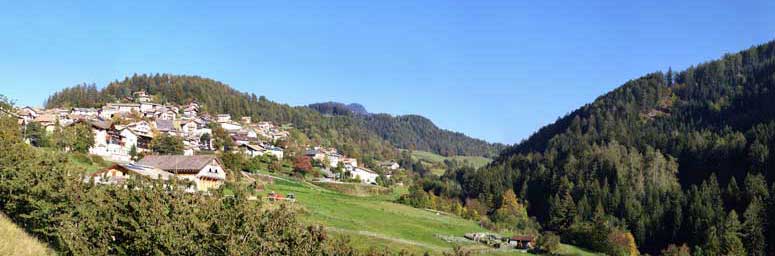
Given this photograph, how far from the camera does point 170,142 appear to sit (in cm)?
7906

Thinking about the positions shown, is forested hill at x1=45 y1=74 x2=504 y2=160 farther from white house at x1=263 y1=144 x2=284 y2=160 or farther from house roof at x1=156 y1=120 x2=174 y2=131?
white house at x1=263 y1=144 x2=284 y2=160

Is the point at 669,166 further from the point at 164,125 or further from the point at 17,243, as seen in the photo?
the point at 17,243

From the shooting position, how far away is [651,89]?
177875mm

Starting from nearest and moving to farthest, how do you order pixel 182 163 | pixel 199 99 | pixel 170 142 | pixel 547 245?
pixel 182 163 → pixel 547 245 → pixel 170 142 → pixel 199 99

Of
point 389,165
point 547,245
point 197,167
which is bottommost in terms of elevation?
point 547,245

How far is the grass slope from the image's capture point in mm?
18578

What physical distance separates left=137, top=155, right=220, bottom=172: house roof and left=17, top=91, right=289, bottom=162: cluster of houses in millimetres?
10097

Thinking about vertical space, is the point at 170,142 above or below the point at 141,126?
below

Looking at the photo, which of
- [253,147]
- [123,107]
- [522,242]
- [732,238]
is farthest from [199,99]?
[732,238]

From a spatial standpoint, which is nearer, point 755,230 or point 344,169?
point 755,230

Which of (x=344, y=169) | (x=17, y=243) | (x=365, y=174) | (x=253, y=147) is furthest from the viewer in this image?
(x=365, y=174)

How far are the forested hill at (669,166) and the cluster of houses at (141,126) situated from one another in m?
44.8

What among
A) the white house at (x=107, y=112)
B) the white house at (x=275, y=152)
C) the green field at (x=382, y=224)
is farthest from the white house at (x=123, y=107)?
the green field at (x=382, y=224)

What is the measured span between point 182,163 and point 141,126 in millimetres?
47499
